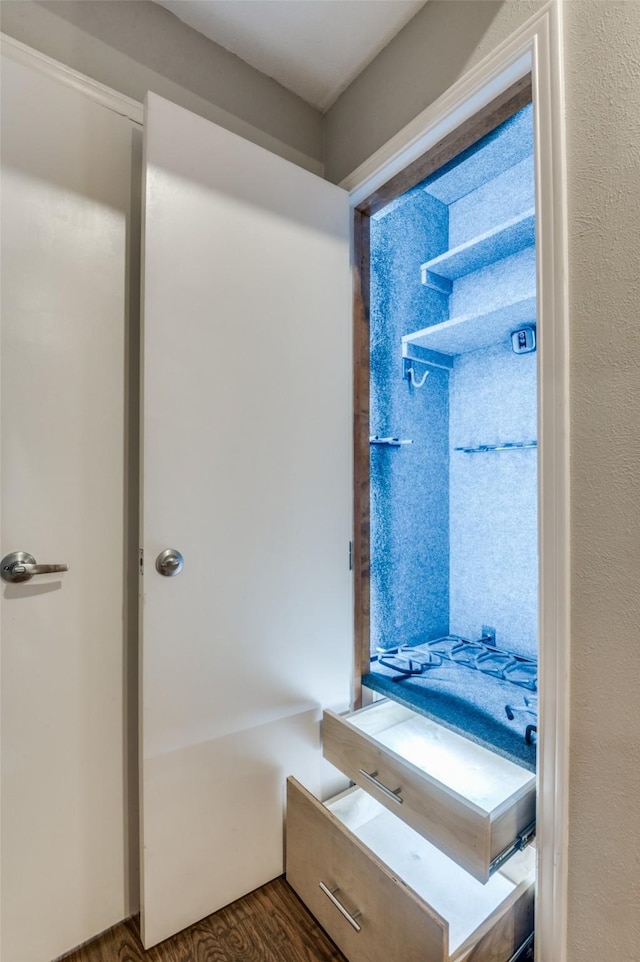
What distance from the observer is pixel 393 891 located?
0.91 m

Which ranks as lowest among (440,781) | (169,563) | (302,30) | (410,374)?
(440,781)

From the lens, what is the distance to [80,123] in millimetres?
1086

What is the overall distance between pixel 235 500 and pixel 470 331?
1125 millimetres

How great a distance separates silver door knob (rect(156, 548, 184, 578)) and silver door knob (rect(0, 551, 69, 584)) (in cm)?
24

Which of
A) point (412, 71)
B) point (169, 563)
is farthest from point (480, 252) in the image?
point (169, 563)

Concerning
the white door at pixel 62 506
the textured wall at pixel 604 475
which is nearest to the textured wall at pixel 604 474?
the textured wall at pixel 604 475

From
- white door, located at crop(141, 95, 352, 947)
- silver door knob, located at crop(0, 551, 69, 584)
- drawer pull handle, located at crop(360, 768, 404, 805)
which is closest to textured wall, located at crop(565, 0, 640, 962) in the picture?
drawer pull handle, located at crop(360, 768, 404, 805)

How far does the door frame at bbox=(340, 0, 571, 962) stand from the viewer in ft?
2.93

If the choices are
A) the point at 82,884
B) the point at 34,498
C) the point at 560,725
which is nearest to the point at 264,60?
the point at 34,498

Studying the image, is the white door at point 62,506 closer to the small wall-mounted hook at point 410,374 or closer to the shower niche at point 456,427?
the shower niche at point 456,427

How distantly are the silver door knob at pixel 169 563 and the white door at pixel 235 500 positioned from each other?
A: 0.6 inches

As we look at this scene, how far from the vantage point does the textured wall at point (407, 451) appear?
5.47ft

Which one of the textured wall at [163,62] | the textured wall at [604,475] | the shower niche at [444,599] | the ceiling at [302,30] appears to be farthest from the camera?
the ceiling at [302,30]

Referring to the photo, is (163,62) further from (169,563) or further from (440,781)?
(440,781)
